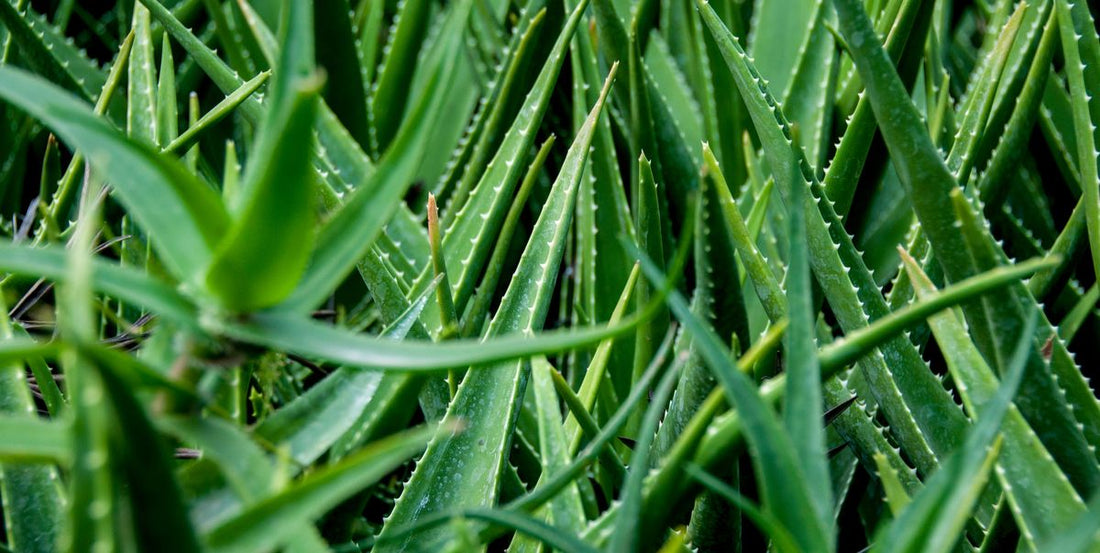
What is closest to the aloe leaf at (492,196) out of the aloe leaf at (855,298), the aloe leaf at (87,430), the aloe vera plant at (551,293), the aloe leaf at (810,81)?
the aloe vera plant at (551,293)

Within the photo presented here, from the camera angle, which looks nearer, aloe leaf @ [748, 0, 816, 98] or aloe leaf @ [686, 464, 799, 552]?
aloe leaf @ [686, 464, 799, 552]

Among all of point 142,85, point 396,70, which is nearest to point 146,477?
point 142,85

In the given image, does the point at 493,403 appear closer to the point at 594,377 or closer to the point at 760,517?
the point at 594,377

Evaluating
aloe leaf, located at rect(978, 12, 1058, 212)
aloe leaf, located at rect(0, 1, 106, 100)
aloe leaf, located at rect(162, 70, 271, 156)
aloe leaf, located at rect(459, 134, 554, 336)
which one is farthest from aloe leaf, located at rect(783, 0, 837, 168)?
aloe leaf, located at rect(0, 1, 106, 100)

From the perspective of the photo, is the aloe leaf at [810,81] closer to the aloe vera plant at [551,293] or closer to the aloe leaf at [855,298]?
the aloe vera plant at [551,293]

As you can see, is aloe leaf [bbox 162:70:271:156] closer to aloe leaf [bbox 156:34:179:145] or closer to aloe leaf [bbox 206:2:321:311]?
aloe leaf [bbox 156:34:179:145]

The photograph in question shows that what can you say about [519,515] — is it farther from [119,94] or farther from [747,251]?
[119,94]
